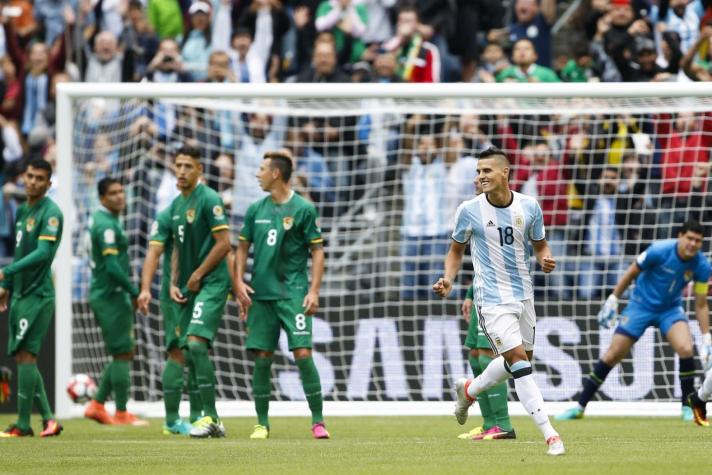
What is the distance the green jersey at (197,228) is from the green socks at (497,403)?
242cm

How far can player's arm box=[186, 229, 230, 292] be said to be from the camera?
11.7 m

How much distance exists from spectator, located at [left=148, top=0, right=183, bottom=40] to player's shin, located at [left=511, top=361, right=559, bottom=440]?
504 inches

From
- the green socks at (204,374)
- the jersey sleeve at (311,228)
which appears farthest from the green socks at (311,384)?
the jersey sleeve at (311,228)

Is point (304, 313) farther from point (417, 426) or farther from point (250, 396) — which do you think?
point (250, 396)

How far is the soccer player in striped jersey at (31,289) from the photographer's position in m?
11.8

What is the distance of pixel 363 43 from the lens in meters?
19.6

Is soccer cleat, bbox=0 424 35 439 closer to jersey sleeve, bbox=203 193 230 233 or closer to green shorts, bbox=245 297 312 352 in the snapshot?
green shorts, bbox=245 297 312 352

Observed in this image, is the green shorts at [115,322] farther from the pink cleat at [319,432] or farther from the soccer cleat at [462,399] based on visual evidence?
the soccer cleat at [462,399]

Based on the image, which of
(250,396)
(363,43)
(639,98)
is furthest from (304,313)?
(363,43)

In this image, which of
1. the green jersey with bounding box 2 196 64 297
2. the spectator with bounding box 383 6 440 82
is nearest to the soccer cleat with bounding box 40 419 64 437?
the green jersey with bounding box 2 196 64 297

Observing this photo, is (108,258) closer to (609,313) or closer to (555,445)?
(609,313)

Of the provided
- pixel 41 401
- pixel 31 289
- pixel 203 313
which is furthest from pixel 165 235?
pixel 41 401

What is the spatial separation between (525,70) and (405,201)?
106 inches

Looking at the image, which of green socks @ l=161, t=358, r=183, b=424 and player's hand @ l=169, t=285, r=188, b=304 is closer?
player's hand @ l=169, t=285, r=188, b=304
